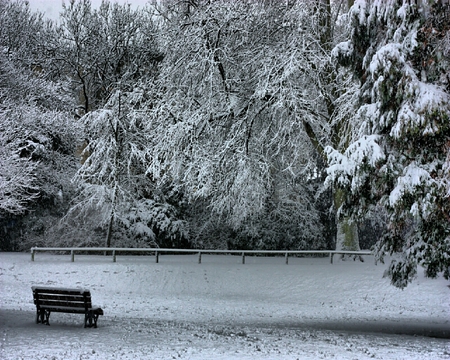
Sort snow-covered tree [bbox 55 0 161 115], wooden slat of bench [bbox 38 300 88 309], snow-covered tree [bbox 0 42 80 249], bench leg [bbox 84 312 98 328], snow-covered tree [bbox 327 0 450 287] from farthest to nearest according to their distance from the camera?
snow-covered tree [bbox 55 0 161 115] < snow-covered tree [bbox 0 42 80 249] < wooden slat of bench [bbox 38 300 88 309] < bench leg [bbox 84 312 98 328] < snow-covered tree [bbox 327 0 450 287]

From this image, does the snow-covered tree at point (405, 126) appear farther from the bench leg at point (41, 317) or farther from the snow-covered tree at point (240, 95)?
the snow-covered tree at point (240, 95)

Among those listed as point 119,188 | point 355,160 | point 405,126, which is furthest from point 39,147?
point 405,126

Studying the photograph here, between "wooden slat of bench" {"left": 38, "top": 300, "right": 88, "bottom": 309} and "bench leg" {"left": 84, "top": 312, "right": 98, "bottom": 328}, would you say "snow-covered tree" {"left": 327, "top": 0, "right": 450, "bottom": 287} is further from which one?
"wooden slat of bench" {"left": 38, "top": 300, "right": 88, "bottom": 309}

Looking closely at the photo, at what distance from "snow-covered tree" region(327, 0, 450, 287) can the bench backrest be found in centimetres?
565

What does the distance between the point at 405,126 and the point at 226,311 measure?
7.87 meters

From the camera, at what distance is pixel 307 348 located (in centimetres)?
980

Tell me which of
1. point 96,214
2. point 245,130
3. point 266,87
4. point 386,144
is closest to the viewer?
point 386,144

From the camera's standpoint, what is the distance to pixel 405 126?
9.98m

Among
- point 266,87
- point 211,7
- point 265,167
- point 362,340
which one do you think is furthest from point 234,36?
point 362,340

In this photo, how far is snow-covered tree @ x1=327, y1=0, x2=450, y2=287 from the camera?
10.0 metres

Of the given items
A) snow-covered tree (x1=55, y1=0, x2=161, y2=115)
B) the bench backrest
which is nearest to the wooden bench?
the bench backrest

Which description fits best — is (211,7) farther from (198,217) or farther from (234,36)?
(198,217)

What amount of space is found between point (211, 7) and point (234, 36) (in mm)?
1256

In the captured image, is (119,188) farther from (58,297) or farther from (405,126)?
(405,126)
